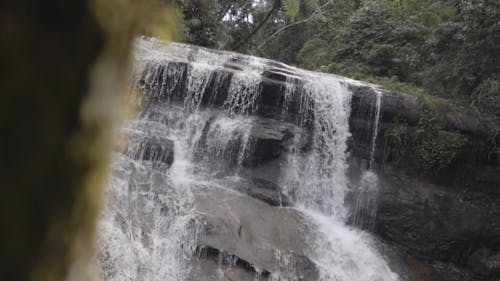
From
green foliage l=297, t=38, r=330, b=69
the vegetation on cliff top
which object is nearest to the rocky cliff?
the vegetation on cliff top

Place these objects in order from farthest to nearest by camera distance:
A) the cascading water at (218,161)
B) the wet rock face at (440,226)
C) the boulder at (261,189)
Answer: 1. the wet rock face at (440,226)
2. the boulder at (261,189)
3. the cascading water at (218,161)

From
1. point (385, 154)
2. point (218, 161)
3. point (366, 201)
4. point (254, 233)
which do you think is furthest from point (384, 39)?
point (254, 233)

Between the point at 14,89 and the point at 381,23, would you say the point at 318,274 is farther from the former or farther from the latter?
the point at 381,23

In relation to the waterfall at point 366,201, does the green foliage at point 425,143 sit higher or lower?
higher

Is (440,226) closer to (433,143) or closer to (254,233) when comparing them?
(433,143)

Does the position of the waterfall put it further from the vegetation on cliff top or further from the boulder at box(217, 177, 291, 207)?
the vegetation on cliff top

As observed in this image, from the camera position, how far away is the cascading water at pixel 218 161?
23.1 feet

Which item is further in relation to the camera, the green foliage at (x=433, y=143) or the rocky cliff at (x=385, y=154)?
the green foliage at (x=433, y=143)

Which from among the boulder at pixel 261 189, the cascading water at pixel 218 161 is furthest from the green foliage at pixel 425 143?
the boulder at pixel 261 189

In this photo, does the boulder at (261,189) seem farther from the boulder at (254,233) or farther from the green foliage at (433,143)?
the green foliage at (433,143)

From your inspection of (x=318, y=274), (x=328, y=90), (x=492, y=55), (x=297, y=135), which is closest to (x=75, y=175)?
(x=318, y=274)

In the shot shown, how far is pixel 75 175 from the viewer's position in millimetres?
819

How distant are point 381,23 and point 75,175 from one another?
16295mm

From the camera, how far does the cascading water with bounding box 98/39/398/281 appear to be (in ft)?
23.1
